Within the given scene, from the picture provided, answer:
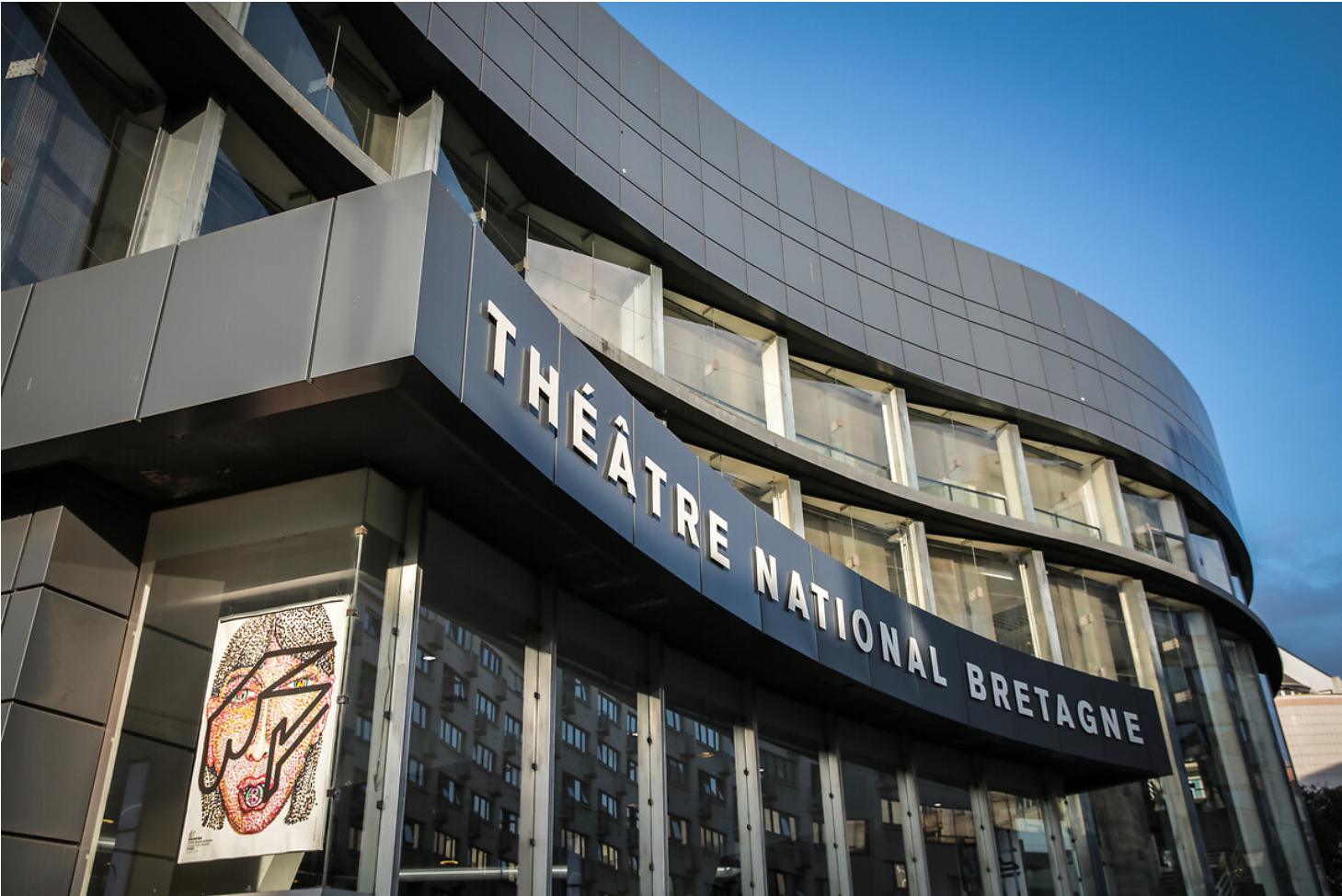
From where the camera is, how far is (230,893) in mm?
8812

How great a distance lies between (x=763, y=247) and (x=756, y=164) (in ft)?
7.24

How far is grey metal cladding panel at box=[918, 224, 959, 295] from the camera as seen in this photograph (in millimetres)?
27953

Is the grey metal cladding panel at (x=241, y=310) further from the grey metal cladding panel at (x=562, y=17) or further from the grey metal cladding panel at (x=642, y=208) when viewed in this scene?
the grey metal cladding panel at (x=562, y=17)

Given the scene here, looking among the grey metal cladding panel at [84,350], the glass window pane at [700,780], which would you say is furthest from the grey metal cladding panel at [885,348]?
the grey metal cladding panel at [84,350]

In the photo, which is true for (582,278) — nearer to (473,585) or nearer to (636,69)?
(636,69)

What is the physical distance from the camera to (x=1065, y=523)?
2705 cm

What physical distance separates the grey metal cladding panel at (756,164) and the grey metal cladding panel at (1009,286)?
787 centimetres

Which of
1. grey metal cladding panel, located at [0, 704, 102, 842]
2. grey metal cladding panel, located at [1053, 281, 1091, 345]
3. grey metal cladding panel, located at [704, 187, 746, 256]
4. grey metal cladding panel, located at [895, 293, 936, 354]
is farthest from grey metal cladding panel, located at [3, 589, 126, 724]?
grey metal cladding panel, located at [1053, 281, 1091, 345]

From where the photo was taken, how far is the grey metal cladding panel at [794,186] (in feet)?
82.1

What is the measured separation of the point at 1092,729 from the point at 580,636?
41.7 ft

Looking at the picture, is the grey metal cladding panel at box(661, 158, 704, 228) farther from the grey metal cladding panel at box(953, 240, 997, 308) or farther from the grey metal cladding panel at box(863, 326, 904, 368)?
the grey metal cladding panel at box(953, 240, 997, 308)

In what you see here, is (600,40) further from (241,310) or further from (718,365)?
(241,310)

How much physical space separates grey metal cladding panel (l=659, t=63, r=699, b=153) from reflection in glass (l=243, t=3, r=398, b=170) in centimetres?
746

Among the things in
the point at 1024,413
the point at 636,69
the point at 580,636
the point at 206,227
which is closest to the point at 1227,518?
the point at 1024,413
